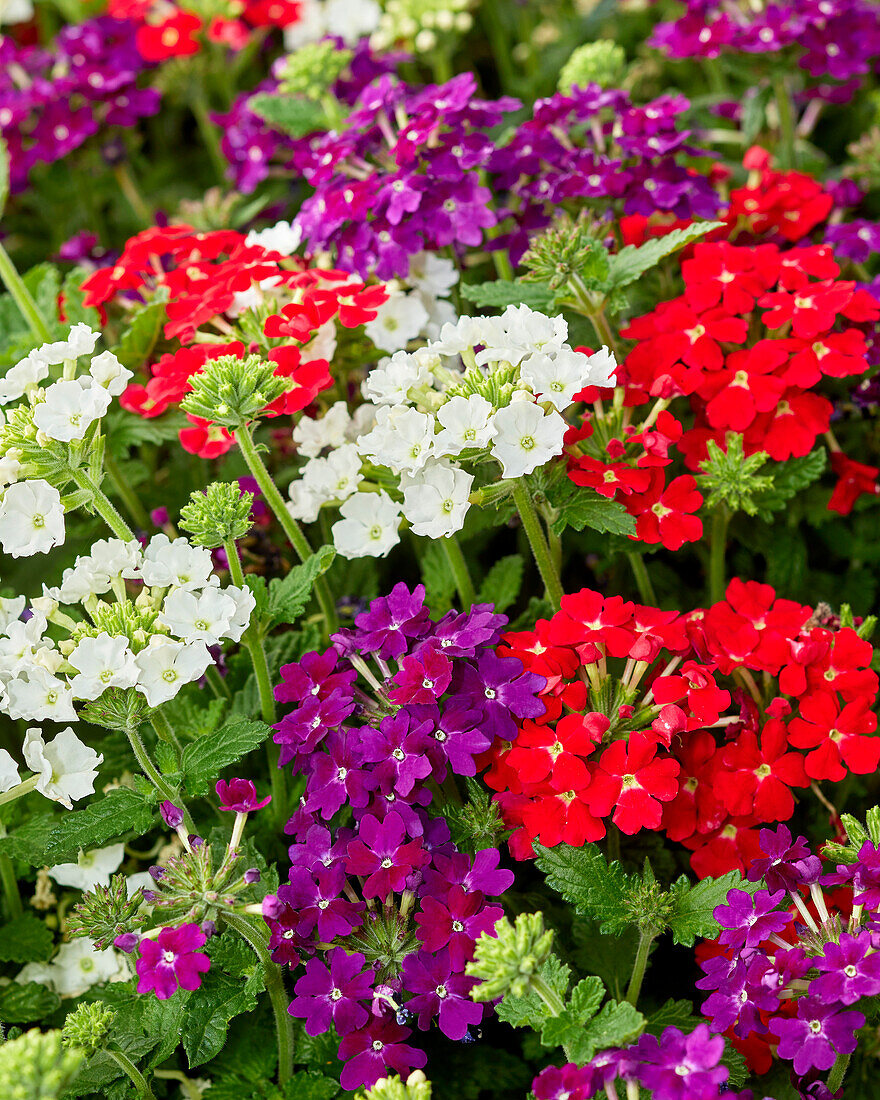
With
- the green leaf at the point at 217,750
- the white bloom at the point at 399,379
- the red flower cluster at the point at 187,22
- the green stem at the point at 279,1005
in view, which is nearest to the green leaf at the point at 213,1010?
the green stem at the point at 279,1005

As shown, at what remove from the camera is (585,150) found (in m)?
2.22

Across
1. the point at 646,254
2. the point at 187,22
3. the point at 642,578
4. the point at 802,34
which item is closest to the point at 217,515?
the point at 642,578

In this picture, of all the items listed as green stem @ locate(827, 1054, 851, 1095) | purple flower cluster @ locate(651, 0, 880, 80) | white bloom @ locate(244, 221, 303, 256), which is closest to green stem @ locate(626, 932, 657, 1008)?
green stem @ locate(827, 1054, 851, 1095)

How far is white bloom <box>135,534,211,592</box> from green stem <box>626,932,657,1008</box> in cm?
80

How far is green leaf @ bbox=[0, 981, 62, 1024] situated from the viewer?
1672mm

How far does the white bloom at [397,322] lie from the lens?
6.56 ft

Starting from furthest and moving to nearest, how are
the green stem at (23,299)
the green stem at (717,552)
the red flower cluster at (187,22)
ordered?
the red flower cluster at (187,22), the green stem at (23,299), the green stem at (717,552)

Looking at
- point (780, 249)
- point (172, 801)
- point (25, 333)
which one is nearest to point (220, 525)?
point (172, 801)

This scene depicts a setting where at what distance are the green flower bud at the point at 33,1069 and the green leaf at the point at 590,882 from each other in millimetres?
656

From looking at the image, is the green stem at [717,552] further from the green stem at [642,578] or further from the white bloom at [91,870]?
the white bloom at [91,870]

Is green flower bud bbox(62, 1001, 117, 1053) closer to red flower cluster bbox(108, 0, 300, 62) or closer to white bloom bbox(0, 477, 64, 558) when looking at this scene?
white bloom bbox(0, 477, 64, 558)

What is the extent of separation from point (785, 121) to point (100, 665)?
6.98 ft

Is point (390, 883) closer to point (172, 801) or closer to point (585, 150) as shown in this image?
point (172, 801)

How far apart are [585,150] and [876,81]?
1426mm
